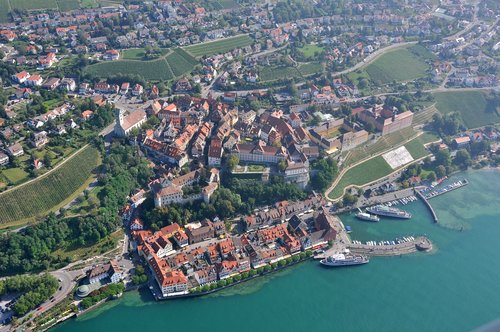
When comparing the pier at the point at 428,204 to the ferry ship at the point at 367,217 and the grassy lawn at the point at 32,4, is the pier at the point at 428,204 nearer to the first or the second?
the ferry ship at the point at 367,217

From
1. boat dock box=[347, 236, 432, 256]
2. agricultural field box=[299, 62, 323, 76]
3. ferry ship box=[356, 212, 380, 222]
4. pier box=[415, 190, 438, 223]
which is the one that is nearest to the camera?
boat dock box=[347, 236, 432, 256]

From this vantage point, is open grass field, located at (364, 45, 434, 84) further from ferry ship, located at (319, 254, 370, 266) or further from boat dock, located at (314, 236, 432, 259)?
ferry ship, located at (319, 254, 370, 266)

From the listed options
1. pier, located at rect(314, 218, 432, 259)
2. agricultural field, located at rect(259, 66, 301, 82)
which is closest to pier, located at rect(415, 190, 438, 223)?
pier, located at rect(314, 218, 432, 259)

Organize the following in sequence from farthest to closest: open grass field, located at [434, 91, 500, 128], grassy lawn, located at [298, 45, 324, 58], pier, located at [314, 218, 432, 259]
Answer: grassy lawn, located at [298, 45, 324, 58], open grass field, located at [434, 91, 500, 128], pier, located at [314, 218, 432, 259]

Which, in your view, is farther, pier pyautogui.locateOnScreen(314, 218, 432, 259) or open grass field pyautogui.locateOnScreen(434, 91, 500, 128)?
open grass field pyautogui.locateOnScreen(434, 91, 500, 128)

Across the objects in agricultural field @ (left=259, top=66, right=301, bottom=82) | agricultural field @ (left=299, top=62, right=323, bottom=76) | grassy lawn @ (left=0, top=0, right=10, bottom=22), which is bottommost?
agricultural field @ (left=299, top=62, right=323, bottom=76)

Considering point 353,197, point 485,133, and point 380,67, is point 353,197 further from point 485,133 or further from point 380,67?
point 380,67

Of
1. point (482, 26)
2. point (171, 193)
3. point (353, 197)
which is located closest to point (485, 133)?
point (353, 197)
